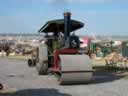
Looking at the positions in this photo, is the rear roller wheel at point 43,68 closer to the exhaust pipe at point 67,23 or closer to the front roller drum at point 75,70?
the exhaust pipe at point 67,23

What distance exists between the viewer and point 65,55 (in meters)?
15.5

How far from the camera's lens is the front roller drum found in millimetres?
14719

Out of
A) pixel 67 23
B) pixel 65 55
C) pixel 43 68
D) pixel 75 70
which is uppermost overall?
pixel 67 23

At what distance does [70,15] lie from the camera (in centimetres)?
1706

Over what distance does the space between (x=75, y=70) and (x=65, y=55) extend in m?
0.94

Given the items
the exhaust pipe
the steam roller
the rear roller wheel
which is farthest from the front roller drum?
the rear roller wheel

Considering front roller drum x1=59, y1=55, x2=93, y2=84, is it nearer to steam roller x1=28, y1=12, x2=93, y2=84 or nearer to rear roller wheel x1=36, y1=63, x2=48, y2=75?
steam roller x1=28, y1=12, x2=93, y2=84

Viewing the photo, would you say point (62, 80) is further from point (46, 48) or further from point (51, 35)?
point (51, 35)

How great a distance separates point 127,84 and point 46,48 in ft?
14.5

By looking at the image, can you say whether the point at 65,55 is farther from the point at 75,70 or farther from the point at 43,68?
the point at 43,68

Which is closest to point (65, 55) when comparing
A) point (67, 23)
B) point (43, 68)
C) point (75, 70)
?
point (75, 70)

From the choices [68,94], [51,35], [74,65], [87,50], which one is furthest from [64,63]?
[51,35]

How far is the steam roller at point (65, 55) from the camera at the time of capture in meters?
14.8

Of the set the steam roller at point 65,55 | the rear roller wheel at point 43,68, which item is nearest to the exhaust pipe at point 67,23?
the steam roller at point 65,55
